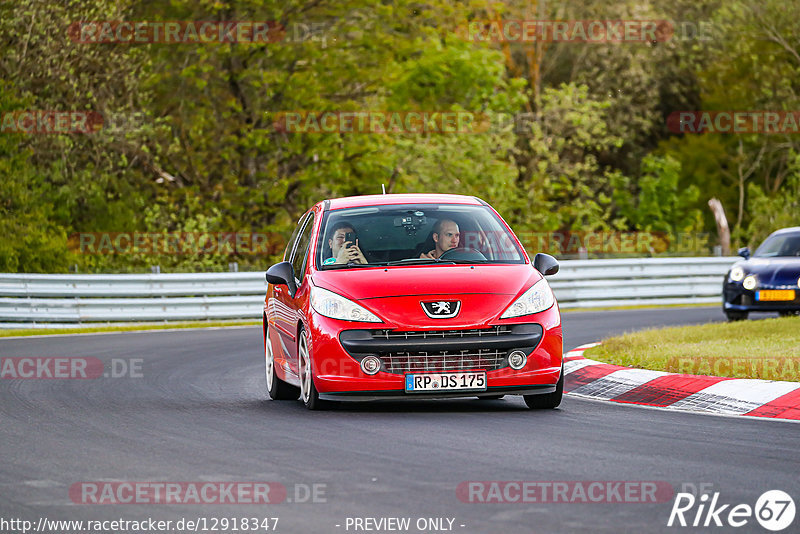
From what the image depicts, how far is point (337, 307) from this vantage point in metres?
10.5

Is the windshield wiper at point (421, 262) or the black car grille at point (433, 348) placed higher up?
the windshield wiper at point (421, 262)

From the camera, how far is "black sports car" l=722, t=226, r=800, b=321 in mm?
20641

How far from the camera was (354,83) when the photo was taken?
39125 mm

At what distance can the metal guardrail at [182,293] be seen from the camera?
23.7 metres
